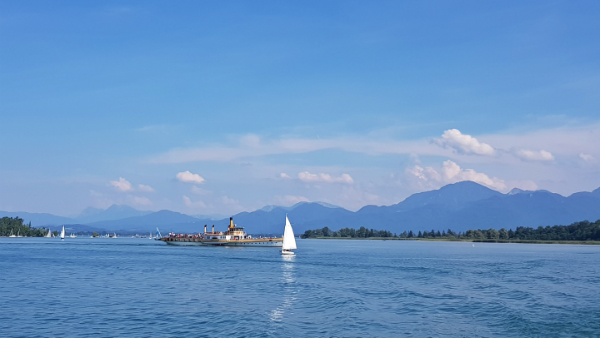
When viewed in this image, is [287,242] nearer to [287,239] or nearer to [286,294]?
[287,239]

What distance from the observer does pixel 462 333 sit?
34219 millimetres

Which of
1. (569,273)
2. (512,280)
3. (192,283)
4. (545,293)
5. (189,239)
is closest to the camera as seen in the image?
(545,293)

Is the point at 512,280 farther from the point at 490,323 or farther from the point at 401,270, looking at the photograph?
the point at 490,323

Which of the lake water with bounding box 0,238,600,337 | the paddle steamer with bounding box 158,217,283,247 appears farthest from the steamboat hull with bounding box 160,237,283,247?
the lake water with bounding box 0,238,600,337

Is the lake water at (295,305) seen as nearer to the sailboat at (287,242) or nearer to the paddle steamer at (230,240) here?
the sailboat at (287,242)

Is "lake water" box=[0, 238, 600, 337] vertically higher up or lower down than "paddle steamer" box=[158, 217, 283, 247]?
lower down

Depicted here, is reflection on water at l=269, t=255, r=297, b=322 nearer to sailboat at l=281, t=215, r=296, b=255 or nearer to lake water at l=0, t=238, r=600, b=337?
lake water at l=0, t=238, r=600, b=337

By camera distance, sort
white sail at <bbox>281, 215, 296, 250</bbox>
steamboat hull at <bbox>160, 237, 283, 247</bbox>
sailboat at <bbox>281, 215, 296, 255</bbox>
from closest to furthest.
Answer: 1. sailboat at <bbox>281, 215, 296, 255</bbox>
2. white sail at <bbox>281, 215, 296, 250</bbox>
3. steamboat hull at <bbox>160, 237, 283, 247</bbox>

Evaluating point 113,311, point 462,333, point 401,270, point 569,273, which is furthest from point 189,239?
point 462,333

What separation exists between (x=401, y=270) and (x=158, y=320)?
51.5 m

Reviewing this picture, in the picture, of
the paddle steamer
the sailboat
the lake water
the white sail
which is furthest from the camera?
the paddle steamer

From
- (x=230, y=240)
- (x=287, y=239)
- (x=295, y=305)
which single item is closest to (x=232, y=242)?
(x=230, y=240)

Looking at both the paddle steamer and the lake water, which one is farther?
the paddle steamer

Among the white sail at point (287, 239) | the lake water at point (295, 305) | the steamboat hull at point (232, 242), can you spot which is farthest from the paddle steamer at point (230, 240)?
the lake water at point (295, 305)
